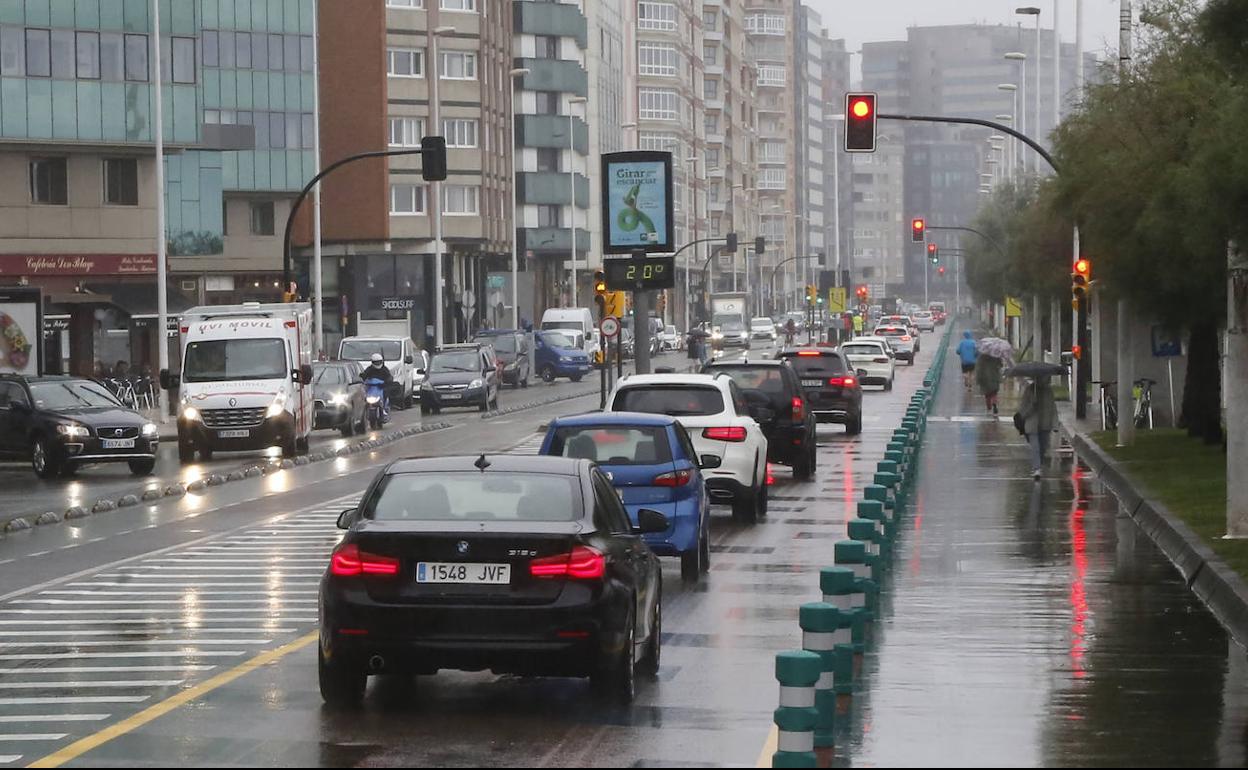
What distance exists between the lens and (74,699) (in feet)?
41.9

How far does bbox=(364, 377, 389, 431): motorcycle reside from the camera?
5381 centimetres

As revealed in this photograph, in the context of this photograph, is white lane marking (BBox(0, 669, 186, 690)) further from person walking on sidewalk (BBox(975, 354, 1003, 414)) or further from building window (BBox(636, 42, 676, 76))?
building window (BBox(636, 42, 676, 76))

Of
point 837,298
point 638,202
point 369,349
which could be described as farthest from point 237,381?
point 837,298

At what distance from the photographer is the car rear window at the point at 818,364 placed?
151ft

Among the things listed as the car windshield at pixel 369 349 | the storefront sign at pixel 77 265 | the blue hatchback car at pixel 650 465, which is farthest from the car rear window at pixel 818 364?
the storefront sign at pixel 77 265

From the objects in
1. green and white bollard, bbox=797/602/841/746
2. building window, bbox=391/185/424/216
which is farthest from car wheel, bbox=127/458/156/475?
building window, bbox=391/185/424/216

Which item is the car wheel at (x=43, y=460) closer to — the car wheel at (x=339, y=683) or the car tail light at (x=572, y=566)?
the car wheel at (x=339, y=683)

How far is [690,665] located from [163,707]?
3.31 m

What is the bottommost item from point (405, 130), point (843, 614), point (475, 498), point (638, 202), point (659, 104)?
point (843, 614)

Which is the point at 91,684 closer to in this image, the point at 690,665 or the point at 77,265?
the point at 690,665

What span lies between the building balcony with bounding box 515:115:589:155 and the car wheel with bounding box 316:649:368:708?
112 m

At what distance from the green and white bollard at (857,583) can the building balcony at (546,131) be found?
357 feet

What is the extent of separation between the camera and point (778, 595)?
1830 cm

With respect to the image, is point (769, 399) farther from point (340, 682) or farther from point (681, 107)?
point (681, 107)
